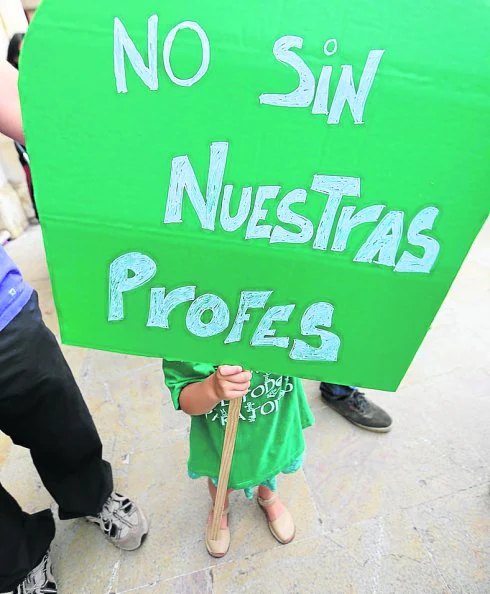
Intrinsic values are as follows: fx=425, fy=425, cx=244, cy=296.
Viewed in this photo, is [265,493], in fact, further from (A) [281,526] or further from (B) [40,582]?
(B) [40,582]

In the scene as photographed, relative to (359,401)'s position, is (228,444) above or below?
above

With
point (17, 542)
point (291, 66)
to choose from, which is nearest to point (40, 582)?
point (17, 542)

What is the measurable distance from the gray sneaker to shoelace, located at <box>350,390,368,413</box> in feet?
3.17

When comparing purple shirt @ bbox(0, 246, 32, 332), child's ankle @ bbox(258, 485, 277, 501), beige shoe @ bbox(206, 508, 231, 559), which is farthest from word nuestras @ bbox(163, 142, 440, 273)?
beige shoe @ bbox(206, 508, 231, 559)

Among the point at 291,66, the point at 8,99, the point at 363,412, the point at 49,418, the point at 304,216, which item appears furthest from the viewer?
the point at 363,412

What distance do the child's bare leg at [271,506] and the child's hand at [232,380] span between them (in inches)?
29.7

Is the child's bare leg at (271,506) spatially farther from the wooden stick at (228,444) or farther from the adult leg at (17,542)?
the adult leg at (17,542)

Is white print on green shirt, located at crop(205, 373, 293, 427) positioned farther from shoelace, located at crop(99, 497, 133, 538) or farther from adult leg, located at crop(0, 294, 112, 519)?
shoelace, located at crop(99, 497, 133, 538)

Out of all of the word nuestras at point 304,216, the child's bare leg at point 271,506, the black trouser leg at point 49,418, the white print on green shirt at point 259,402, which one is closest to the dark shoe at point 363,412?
the child's bare leg at point 271,506

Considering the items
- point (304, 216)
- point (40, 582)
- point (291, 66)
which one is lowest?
point (40, 582)

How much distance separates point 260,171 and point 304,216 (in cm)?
10

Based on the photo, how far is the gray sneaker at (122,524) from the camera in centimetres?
143

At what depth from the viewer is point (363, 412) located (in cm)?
184

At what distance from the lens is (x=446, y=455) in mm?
1742
